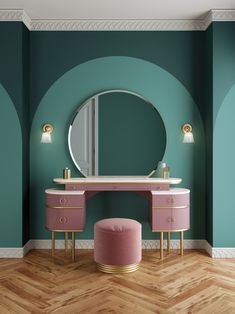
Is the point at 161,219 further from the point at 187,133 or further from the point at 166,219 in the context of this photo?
the point at 187,133

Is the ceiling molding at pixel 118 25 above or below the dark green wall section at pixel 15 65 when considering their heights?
above

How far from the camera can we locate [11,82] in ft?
13.2

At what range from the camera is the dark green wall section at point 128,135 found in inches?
167

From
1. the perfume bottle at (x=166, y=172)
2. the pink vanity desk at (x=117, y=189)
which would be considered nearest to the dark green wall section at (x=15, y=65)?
the pink vanity desk at (x=117, y=189)

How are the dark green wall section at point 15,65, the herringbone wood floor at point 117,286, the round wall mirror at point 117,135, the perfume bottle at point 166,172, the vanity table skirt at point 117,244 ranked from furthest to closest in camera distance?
1. the round wall mirror at point 117,135
2. the perfume bottle at point 166,172
3. the dark green wall section at point 15,65
4. the vanity table skirt at point 117,244
5. the herringbone wood floor at point 117,286

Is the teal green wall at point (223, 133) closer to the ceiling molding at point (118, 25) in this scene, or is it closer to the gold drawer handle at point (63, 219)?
the ceiling molding at point (118, 25)

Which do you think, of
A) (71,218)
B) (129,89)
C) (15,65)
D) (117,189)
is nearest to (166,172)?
(117,189)

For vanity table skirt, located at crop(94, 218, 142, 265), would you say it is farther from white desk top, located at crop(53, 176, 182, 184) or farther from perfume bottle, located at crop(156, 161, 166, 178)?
perfume bottle, located at crop(156, 161, 166, 178)

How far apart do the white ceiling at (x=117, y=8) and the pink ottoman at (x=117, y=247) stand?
2.19 metres

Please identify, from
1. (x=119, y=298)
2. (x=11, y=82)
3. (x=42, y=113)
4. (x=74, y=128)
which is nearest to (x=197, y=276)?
(x=119, y=298)

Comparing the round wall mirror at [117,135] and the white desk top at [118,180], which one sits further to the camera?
the round wall mirror at [117,135]

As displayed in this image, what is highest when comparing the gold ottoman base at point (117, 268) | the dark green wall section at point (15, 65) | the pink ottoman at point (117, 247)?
the dark green wall section at point (15, 65)

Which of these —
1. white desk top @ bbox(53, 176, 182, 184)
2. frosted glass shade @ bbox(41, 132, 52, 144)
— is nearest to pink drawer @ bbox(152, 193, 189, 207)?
white desk top @ bbox(53, 176, 182, 184)

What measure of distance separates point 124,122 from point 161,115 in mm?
431
